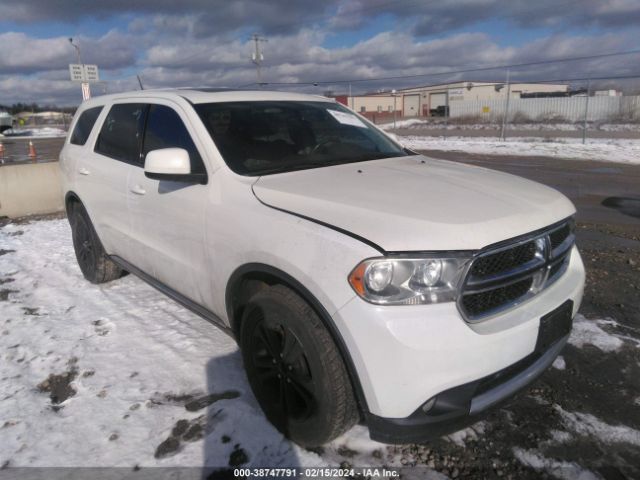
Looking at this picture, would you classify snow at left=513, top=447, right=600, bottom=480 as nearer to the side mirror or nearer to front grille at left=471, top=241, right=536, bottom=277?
front grille at left=471, top=241, right=536, bottom=277

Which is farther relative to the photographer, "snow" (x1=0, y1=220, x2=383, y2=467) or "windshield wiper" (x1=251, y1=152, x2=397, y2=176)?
"windshield wiper" (x1=251, y1=152, x2=397, y2=176)

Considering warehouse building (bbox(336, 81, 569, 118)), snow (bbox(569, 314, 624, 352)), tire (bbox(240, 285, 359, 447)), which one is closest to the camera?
tire (bbox(240, 285, 359, 447))

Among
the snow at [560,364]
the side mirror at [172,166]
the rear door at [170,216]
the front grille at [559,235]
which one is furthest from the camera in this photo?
the snow at [560,364]

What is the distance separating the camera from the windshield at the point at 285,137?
296 cm

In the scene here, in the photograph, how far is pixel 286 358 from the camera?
235cm

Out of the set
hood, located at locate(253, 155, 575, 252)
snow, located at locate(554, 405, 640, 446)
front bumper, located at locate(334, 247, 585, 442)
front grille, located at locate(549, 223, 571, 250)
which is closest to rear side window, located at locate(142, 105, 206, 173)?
hood, located at locate(253, 155, 575, 252)

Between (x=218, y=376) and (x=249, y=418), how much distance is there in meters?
0.52

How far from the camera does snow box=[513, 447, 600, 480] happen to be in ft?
7.44

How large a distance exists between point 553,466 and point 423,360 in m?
1.04

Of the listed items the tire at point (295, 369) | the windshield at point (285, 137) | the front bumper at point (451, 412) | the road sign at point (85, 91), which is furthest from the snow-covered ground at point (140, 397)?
the road sign at point (85, 91)

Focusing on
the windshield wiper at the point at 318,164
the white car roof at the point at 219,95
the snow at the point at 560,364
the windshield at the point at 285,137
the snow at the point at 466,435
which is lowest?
the snow at the point at 466,435

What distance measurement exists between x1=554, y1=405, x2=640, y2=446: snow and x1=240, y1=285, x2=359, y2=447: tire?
125 cm

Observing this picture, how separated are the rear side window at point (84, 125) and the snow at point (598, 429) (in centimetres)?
447

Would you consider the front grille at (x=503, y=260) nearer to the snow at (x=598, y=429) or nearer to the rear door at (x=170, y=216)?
the snow at (x=598, y=429)
